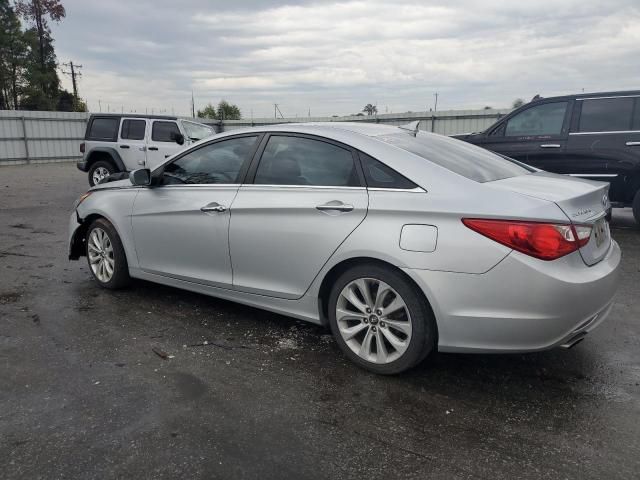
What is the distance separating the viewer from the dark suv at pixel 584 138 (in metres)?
7.44

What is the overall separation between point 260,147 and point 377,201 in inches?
47.6

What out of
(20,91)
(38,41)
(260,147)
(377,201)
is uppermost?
(38,41)

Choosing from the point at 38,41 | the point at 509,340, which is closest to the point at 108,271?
the point at 509,340

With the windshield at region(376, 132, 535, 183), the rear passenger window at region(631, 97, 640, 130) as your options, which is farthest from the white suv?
the windshield at region(376, 132, 535, 183)

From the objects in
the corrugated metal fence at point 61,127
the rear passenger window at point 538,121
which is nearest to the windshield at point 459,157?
the rear passenger window at point 538,121

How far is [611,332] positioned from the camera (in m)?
4.03

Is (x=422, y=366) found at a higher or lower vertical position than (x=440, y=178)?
lower

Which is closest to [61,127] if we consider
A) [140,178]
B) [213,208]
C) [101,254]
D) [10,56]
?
[101,254]

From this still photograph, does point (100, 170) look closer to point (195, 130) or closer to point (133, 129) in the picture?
point (133, 129)

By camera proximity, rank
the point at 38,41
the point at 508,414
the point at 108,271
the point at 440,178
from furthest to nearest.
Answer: the point at 38,41 → the point at 108,271 → the point at 440,178 → the point at 508,414

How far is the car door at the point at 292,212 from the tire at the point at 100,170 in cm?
1020

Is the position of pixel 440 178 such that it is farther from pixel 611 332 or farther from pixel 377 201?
pixel 611 332

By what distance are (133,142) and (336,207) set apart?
1083 cm

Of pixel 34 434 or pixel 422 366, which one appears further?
pixel 422 366
